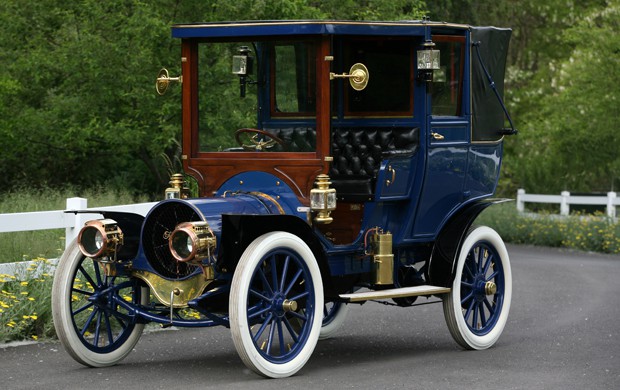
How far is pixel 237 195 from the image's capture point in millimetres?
9719

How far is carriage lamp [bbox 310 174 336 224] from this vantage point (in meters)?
9.34

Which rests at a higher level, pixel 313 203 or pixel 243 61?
pixel 243 61

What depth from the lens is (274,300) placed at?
8891 millimetres

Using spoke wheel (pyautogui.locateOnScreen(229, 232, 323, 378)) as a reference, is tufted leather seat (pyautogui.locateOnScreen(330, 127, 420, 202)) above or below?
above

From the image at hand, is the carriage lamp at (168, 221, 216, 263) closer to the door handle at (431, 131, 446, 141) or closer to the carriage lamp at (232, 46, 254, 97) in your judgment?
the carriage lamp at (232, 46, 254, 97)

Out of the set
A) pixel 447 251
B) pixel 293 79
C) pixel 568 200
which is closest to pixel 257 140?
pixel 293 79

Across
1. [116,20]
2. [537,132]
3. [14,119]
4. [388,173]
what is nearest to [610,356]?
[388,173]

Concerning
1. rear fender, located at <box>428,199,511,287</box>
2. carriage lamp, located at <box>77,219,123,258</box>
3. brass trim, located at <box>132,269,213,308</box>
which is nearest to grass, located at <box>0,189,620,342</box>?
carriage lamp, located at <box>77,219,123,258</box>

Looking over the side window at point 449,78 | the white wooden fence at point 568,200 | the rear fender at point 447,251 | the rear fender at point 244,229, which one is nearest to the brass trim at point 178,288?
the rear fender at point 244,229

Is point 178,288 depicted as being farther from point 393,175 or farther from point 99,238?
point 393,175

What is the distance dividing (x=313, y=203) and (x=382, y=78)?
158 centimetres

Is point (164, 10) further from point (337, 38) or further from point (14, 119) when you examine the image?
point (337, 38)

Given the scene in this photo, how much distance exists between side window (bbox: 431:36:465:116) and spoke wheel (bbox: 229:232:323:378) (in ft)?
6.66

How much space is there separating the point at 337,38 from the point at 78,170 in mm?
14102
